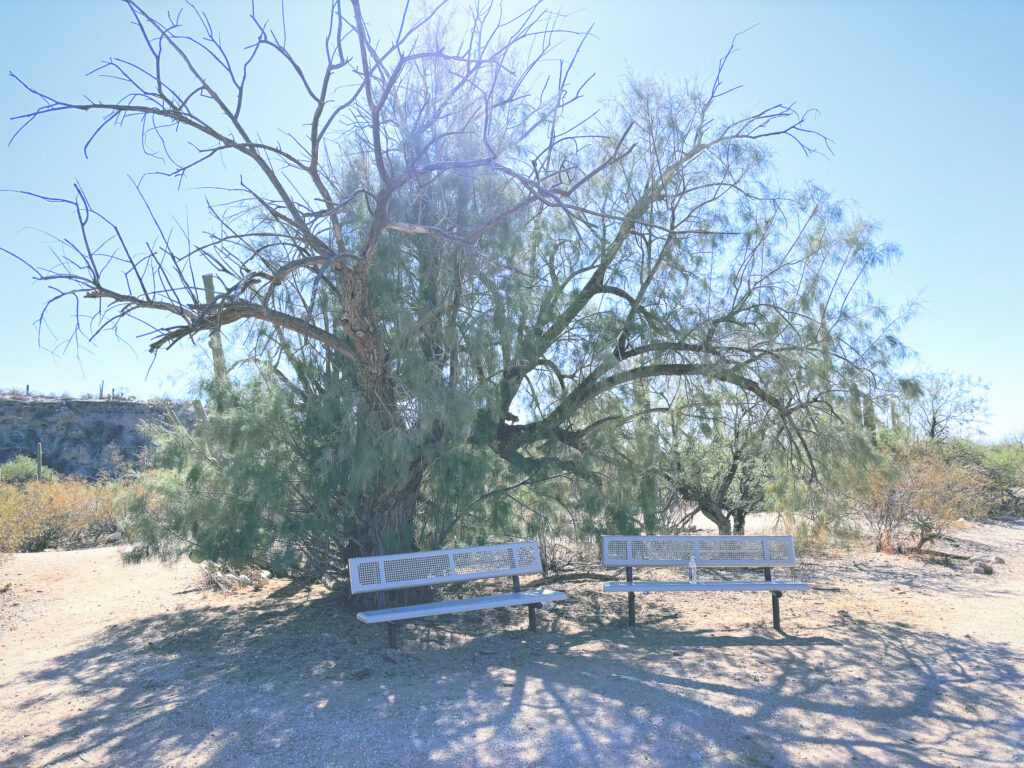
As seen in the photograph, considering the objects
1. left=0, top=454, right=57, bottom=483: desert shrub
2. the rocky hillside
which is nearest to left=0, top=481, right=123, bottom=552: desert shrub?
left=0, top=454, right=57, bottom=483: desert shrub

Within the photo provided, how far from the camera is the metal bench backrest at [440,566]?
618 centimetres

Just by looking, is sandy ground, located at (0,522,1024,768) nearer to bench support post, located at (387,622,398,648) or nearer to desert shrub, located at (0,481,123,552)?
bench support post, located at (387,622,398,648)

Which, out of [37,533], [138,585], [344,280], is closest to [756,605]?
[344,280]

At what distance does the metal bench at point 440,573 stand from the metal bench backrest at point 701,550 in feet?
2.73

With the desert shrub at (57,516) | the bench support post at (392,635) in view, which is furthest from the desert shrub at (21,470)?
the bench support post at (392,635)

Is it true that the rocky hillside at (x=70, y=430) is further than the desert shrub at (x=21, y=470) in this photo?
Yes

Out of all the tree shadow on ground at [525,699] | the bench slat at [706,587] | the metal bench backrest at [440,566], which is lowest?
the tree shadow on ground at [525,699]

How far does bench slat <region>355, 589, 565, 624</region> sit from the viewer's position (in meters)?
5.86

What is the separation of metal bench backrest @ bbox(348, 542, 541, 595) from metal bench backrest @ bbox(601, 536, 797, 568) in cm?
83

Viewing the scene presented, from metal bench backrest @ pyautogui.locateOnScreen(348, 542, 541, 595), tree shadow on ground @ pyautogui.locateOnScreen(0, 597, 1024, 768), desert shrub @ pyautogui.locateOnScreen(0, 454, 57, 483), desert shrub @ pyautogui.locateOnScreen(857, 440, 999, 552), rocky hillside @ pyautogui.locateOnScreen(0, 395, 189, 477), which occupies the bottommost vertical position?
tree shadow on ground @ pyautogui.locateOnScreen(0, 597, 1024, 768)

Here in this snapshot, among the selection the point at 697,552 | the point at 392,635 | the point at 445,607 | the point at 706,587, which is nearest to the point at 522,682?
the point at 445,607

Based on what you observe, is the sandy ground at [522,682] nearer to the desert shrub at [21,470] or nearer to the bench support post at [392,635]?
the bench support post at [392,635]

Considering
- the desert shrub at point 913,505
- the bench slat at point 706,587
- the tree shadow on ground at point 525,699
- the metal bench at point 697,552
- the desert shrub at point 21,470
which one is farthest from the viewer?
the desert shrub at point 21,470

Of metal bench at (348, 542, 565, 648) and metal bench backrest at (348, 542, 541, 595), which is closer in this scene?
metal bench at (348, 542, 565, 648)
